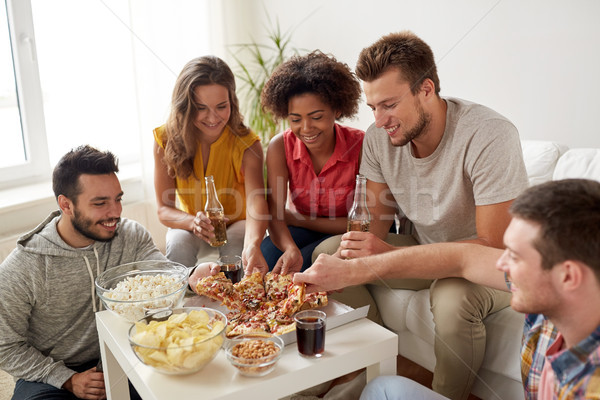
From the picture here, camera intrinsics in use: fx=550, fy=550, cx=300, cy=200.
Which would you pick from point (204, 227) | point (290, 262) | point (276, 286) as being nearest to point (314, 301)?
point (276, 286)

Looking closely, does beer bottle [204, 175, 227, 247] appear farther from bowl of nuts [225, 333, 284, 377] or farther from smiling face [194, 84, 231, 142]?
bowl of nuts [225, 333, 284, 377]

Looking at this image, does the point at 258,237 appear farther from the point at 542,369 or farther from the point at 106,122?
the point at 106,122

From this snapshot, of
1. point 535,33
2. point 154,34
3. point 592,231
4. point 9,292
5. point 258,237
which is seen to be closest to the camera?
point 592,231

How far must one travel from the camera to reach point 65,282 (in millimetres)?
1757

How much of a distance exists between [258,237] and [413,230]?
66 centimetres

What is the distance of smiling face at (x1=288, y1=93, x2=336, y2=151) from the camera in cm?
226

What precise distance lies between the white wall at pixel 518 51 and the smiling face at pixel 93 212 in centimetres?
192

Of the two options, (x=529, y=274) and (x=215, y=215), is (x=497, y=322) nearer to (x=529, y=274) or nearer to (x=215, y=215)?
(x=529, y=274)

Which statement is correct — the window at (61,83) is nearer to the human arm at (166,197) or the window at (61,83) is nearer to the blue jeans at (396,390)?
the human arm at (166,197)

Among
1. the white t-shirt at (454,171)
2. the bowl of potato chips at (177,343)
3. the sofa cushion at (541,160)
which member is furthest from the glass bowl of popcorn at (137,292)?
the sofa cushion at (541,160)

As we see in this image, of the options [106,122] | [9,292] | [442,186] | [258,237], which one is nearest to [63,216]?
[9,292]

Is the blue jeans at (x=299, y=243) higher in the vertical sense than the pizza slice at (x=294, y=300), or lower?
lower

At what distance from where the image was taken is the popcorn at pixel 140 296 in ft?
4.94

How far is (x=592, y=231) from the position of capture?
95 centimetres
